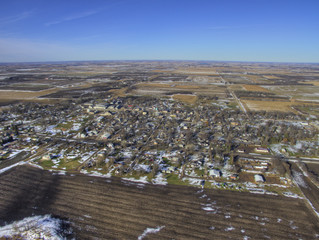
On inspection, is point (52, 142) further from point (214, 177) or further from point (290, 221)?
point (290, 221)

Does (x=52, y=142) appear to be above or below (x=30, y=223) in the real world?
above

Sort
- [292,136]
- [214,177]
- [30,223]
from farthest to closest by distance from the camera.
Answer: [292,136], [214,177], [30,223]

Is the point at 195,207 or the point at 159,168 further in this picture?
the point at 159,168

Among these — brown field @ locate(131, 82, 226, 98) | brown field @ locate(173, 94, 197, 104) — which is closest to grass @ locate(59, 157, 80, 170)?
brown field @ locate(173, 94, 197, 104)

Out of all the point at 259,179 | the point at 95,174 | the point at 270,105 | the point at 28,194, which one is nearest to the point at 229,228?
the point at 259,179

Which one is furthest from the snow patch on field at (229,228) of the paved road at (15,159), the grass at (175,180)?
the paved road at (15,159)

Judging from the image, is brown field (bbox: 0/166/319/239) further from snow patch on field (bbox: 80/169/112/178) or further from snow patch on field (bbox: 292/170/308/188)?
snow patch on field (bbox: 292/170/308/188)

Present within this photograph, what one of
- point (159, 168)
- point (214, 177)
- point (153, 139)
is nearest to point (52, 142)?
point (153, 139)

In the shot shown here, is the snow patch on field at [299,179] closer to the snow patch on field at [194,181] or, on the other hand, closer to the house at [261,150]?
the house at [261,150]
